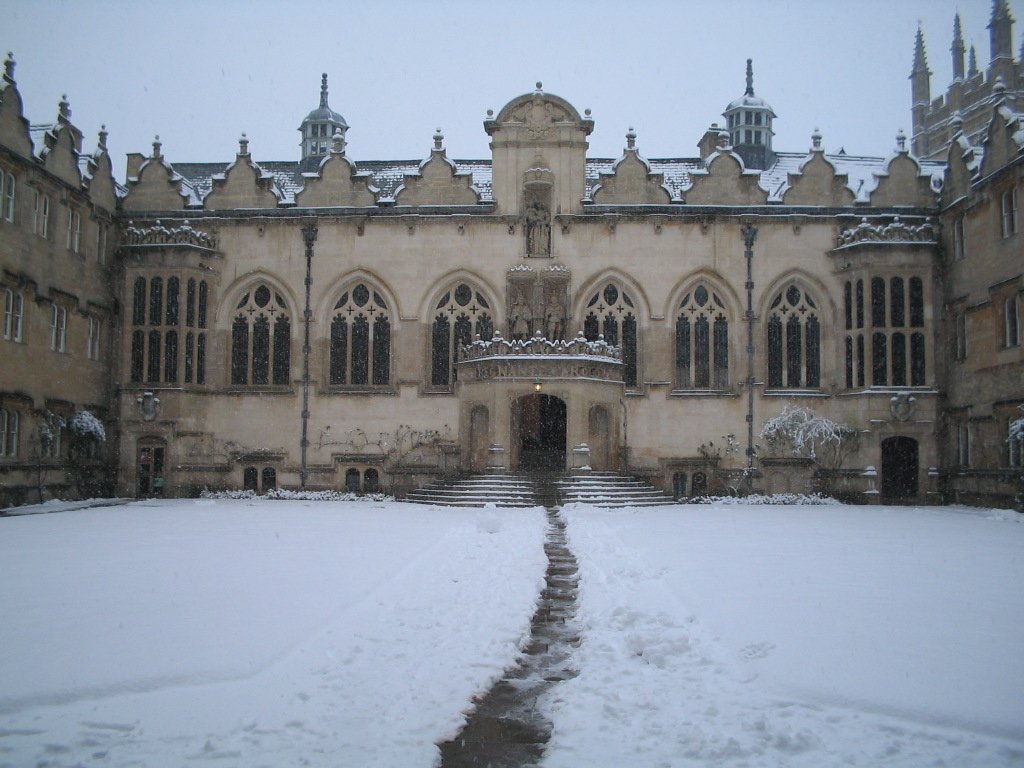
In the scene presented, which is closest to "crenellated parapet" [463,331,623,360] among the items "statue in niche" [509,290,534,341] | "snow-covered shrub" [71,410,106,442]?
"statue in niche" [509,290,534,341]

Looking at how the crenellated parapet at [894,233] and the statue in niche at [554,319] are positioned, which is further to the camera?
the statue in niche at [554,319]

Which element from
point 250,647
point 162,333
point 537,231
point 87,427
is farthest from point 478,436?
point 250,647

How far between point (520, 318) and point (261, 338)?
9.19 m

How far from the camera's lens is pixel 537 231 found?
30812 millimetres

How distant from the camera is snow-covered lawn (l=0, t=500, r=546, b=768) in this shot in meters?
5.33

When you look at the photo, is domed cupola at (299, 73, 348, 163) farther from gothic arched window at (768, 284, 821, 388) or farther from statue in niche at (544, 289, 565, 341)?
gothic arched window at (768, 284, 821, 388)

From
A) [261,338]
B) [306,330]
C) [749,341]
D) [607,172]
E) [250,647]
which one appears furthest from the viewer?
[607,172]

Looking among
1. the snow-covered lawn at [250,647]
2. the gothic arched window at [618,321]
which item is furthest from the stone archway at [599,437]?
the snow-covered lawn at [250,647]

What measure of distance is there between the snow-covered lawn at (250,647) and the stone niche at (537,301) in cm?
1633

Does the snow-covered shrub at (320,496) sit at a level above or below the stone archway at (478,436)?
below

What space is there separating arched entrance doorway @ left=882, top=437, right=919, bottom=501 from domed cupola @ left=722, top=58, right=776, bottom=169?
56.5ft

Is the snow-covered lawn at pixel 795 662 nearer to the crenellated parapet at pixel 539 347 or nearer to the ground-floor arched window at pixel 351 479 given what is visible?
the crenellated parapet at pixel 539 347

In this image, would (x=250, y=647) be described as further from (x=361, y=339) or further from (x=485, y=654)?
(x=361, y=339)

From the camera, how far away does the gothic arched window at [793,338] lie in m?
30.4
